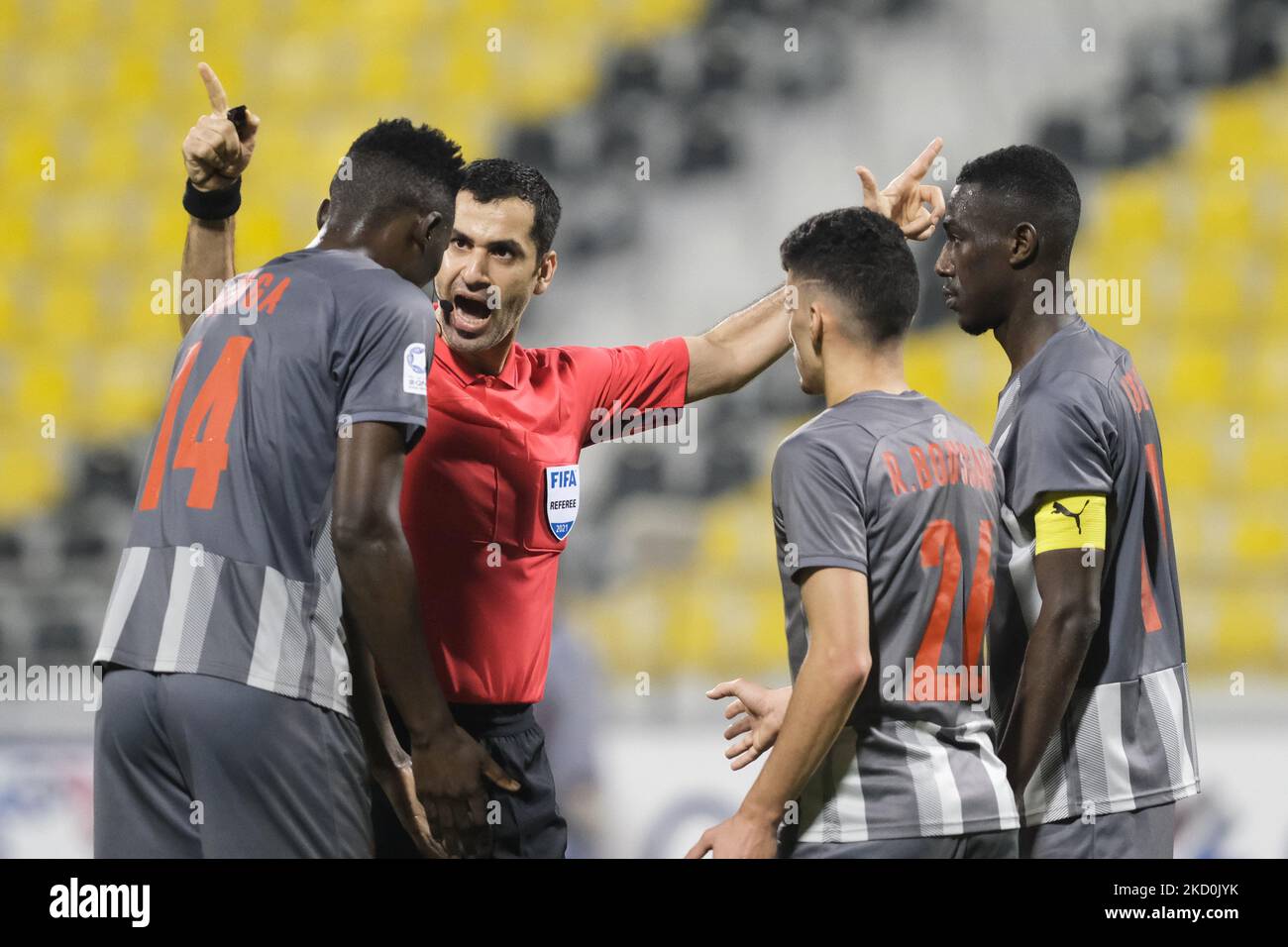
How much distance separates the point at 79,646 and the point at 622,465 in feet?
6.84

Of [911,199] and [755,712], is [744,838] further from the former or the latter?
[911,199]

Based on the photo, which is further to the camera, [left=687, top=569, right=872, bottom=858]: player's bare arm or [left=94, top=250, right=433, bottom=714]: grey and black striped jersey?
[left=94, top=250, right=433, bottom=714]: grey and black striped jersey

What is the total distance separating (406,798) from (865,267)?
1.32m

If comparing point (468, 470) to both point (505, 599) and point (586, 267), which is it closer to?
point (505, 599)

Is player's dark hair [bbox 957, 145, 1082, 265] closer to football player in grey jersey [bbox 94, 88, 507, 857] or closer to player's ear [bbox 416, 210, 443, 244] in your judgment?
player's ear [bbox 416, 210, 443, 244]

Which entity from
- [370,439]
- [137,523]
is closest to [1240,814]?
[370,439]

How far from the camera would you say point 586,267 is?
5598 mm

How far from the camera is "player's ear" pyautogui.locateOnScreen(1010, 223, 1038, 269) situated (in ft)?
9.10

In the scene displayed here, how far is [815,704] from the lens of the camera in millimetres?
2086

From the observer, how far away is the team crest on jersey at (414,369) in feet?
7.56

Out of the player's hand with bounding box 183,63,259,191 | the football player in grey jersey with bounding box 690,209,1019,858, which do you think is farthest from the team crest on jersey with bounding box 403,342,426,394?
the player's hand with bounding box 183,63,259,191

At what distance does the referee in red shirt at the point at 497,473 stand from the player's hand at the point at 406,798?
3.7 inches

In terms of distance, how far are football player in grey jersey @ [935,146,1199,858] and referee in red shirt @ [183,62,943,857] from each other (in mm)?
758

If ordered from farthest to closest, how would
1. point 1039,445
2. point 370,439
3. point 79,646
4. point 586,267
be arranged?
point 586,267
point 79,646
point 1039,445
point 370,439
